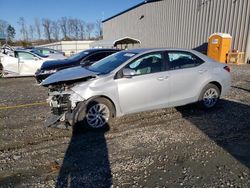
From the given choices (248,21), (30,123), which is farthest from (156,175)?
(248,21)

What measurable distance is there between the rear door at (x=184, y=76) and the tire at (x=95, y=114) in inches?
60.5

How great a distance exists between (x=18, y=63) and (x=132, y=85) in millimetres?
9290

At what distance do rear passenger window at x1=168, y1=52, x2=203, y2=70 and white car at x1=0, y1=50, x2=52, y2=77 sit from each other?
363 inches

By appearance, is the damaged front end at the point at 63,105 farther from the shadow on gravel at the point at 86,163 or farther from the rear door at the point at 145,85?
the rear door at the point at 145,85

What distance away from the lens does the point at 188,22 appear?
21312 mm

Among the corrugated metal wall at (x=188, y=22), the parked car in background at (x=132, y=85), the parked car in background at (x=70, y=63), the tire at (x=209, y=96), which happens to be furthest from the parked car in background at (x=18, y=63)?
the corrugated metal wall at (x=188, y=22)

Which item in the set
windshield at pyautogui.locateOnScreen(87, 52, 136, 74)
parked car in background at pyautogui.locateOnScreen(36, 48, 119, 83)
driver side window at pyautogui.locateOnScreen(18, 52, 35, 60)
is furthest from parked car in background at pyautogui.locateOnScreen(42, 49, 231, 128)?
driver side window at pyautogui.locateOnScreen(18, 52, 35, 60)

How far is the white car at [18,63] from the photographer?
39.3ft

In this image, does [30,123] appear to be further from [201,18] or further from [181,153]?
[201,18]

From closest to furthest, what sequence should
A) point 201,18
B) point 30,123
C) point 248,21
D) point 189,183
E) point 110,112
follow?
point 189,183, point 110,112, point 30,123, point 248,21, point 201,18

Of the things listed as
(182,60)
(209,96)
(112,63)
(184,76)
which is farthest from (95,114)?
(209,96)

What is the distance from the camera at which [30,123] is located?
213 inches

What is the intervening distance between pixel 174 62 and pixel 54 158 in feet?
11.0

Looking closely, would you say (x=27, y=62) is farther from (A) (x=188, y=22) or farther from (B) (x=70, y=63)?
(A) (x=188, y=22)
